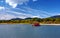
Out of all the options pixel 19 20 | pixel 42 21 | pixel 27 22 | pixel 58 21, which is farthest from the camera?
pixel 19 20

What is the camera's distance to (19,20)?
90562mm

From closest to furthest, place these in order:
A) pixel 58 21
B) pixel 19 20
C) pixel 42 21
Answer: pixel 58 21
pixel 42 21
pixel 19 20

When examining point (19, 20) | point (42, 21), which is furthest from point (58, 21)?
point (19, 20)

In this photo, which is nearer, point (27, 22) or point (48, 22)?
point (48, 22)

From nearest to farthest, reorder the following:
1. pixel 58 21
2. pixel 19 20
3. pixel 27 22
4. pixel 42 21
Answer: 1. pixel 58 21
2. pixel 42 21
3. pixel 27 22
4. pixel 19 20

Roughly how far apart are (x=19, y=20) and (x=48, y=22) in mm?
21995

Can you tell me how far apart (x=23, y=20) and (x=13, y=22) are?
5743 millimetres

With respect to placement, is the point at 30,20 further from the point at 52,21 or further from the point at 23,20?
the point at 52,21

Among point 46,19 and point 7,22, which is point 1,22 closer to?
point 7,22

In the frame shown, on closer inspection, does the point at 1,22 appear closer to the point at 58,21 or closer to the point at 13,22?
the point at 13,22

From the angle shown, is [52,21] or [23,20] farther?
[23,20]

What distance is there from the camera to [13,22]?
88.6 metres

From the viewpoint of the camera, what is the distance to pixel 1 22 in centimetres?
9438

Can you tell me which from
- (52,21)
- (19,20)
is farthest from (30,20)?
(52,21)
